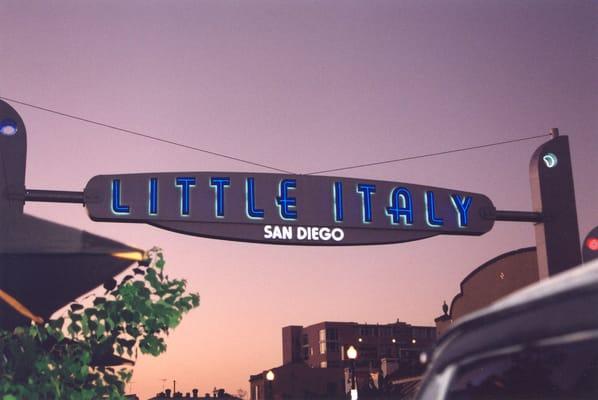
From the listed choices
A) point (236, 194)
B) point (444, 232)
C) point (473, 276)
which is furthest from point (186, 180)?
point (473, 276)

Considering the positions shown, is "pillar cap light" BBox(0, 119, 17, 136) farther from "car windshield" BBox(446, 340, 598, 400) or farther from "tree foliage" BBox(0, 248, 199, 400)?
"car windshield" BBox(446, 340, 598, 400)

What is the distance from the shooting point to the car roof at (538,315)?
1.42 m

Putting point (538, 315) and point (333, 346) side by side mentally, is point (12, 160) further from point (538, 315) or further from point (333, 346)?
point (333, 346)

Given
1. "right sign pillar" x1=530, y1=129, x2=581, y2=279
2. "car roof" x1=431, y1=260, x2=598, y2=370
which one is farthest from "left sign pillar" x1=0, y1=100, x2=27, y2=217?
"car roof" x1=431, y1=260, x2=598, y2=370

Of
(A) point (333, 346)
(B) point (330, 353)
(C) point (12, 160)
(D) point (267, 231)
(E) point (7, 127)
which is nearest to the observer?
(E) point (7, 127)

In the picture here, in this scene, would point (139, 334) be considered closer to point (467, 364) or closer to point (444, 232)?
point (467, 364)

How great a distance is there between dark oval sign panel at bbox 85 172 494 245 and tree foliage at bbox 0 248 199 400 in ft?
14.9

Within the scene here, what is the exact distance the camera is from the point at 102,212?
1087 cm

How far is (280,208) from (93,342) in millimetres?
5625

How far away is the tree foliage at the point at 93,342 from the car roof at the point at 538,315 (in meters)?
4.93

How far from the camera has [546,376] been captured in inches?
127

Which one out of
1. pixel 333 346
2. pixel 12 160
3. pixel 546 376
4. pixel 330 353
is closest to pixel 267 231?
pixel 12 160

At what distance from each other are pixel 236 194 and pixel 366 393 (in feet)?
155

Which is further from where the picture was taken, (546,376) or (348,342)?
(348,342)
